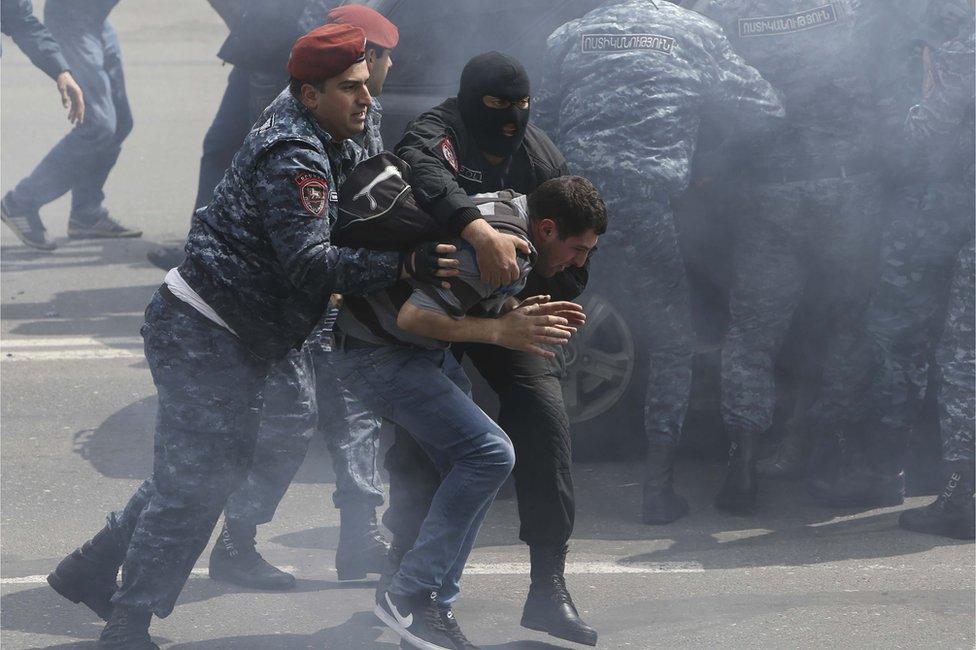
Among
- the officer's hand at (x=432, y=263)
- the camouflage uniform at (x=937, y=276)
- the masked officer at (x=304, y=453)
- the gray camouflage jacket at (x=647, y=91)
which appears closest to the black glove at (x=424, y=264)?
the officer's hand at (x=432, y=263)

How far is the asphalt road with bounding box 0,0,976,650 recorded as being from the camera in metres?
3.94

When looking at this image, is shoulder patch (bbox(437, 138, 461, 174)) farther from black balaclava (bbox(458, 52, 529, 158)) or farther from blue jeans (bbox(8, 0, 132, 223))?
blue jeans (bbox(8, 0, 132, 223))

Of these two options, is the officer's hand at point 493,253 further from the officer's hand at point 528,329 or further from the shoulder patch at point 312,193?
the shoulder patch at point 312,193

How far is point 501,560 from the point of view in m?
4.45

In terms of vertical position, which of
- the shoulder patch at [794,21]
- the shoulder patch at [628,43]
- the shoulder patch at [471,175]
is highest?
the shoulder patch at [794,21]

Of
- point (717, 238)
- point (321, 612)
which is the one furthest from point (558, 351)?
point (717, 238)

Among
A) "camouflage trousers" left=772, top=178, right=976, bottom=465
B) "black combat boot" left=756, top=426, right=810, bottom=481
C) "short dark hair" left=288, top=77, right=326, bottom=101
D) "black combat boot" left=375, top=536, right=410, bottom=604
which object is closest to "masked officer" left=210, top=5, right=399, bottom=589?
"black combat boot" left=375, top=536, right=410, bottom=604

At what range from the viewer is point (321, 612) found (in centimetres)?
405

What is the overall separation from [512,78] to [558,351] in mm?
766

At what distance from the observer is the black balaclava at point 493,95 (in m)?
3.70

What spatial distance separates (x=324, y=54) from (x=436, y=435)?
94 centimetres

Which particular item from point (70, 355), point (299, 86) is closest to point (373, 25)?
point (299, 86)

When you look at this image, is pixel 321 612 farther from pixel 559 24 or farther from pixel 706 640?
pixel 559 24

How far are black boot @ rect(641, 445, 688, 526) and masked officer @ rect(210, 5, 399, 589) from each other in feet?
3.13
